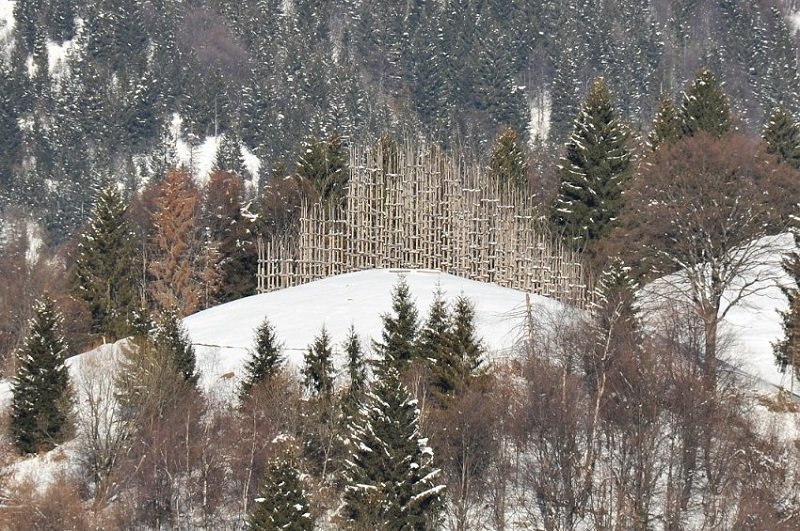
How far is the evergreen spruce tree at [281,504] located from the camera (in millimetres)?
41688

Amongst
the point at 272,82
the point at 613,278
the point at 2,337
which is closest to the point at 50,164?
the point at 272,82

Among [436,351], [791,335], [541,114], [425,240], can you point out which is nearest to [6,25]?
[541,114]

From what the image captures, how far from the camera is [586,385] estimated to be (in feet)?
163

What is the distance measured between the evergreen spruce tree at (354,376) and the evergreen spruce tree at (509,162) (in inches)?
1205

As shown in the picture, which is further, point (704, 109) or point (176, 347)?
point (704, 109)

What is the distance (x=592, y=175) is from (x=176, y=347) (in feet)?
102

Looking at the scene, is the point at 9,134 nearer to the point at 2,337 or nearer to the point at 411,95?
the point at 411,95

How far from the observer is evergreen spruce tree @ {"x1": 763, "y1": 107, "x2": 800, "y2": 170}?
8025 cm

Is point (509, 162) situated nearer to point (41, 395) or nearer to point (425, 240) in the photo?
point (425, 240)

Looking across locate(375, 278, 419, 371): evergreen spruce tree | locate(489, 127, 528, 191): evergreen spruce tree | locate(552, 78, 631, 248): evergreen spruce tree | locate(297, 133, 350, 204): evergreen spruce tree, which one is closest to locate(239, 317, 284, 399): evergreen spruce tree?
locate(375, 278, 419, 371): evergreen spruce tree

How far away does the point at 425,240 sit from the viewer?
67.4 metres

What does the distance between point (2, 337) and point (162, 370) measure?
31.5m

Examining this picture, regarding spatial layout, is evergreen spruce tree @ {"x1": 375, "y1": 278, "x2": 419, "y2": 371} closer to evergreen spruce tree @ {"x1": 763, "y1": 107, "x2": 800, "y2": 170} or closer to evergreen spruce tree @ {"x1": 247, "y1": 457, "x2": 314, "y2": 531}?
evergreen spruce tree @ {"x1": 247, "y1": 457, "x2": 314, "y2": 531}

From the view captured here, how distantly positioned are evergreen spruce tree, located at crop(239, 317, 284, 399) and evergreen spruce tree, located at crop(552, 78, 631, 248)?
2557 cm
